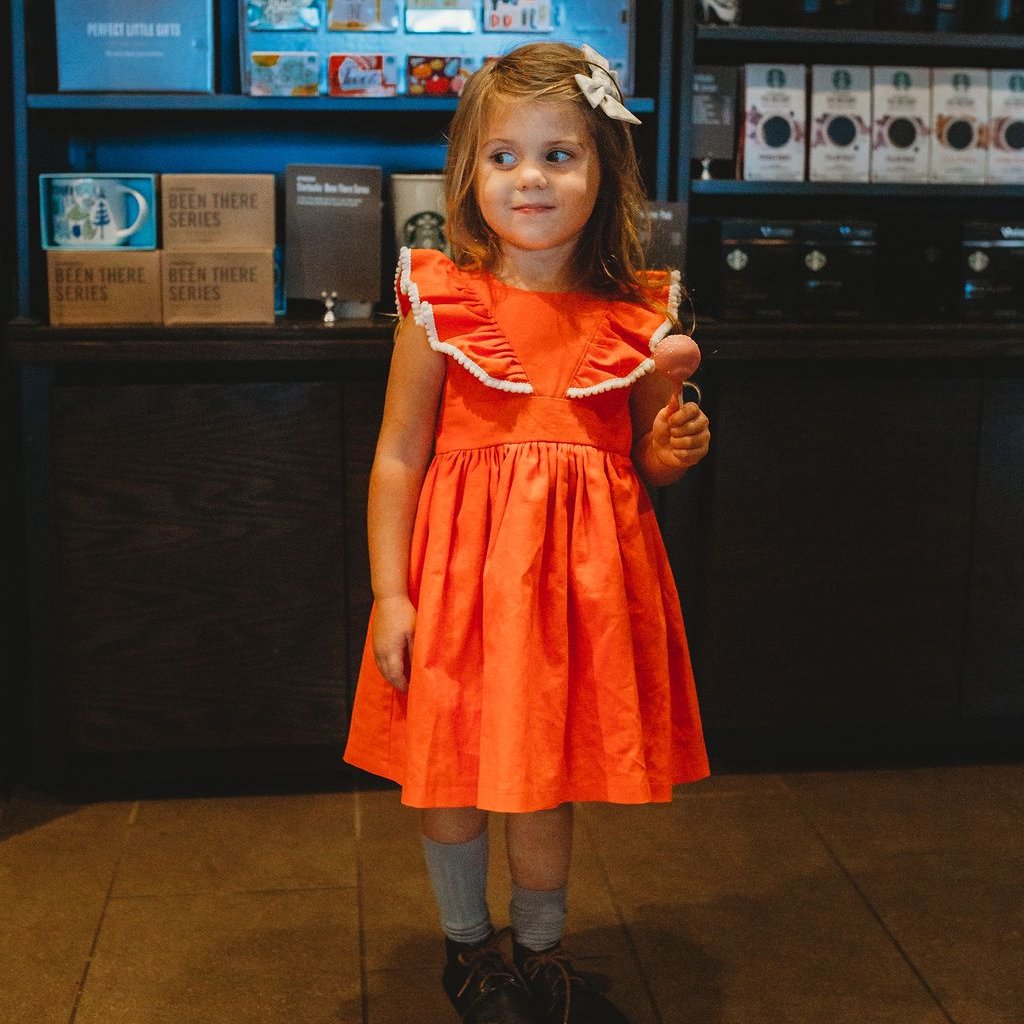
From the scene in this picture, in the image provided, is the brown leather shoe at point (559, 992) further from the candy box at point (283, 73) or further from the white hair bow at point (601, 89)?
the candy box at point (283, 73)

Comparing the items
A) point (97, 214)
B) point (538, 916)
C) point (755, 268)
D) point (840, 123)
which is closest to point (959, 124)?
point (840, 123)

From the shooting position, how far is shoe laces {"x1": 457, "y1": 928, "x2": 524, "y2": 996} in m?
1.56

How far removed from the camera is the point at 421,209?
2301 millimetres

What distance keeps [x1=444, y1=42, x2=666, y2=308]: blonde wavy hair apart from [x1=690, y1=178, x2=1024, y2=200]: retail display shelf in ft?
2.44

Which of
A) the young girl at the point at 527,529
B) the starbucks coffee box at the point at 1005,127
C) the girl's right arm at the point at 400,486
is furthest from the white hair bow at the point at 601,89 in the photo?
the starbucks coffee box at the point at 1005,127

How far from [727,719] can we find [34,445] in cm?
129

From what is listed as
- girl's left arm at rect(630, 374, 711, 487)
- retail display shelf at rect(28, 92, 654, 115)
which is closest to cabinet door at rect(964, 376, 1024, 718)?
Result: retail display shelf at rect(28, 92, 654, 115)

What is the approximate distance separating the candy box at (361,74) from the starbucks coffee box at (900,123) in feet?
2.87

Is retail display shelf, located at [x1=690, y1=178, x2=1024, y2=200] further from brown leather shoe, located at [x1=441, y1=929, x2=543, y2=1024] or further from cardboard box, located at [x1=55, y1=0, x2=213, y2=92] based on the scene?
brown leather shoe, located at [x1=441, y1=929, x2=543, y2=1024]

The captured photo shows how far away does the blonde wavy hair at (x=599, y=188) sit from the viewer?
143 centimetres

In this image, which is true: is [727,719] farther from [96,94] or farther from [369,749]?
[96,94]

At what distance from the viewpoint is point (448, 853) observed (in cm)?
157

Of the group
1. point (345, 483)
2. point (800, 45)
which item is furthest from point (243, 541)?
point (800, 45)

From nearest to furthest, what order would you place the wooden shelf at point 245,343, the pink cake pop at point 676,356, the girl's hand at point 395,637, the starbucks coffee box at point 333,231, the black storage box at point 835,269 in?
the pink cake pop at point 676,356, the girl's hand at point 395,637, the wooden shelf at point 245,343, the starbucks coffee box at point 333,231, the black storage box at point 835,269
